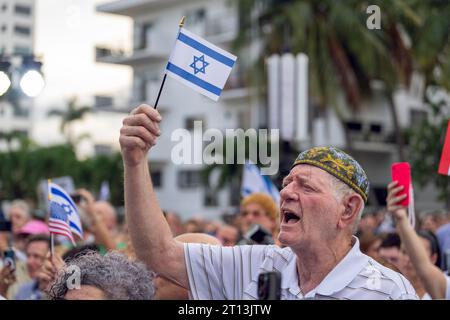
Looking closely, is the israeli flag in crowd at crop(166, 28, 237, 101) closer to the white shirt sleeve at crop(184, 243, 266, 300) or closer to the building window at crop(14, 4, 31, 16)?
the white shirt sleeve at crop(184, 243, 266, 300)

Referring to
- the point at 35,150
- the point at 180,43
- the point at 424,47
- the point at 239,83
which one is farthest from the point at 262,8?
the point at 180,43

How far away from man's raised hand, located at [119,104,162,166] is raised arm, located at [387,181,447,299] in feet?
6.68

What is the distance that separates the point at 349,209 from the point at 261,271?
0.38m

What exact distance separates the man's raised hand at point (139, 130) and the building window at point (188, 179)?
114 ft

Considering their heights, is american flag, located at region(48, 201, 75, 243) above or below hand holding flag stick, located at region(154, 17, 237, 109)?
below

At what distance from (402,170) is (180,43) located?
1.72 m

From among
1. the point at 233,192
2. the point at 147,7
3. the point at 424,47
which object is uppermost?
the point at 147,7

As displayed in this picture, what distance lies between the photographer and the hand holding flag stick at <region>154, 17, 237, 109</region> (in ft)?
12.3

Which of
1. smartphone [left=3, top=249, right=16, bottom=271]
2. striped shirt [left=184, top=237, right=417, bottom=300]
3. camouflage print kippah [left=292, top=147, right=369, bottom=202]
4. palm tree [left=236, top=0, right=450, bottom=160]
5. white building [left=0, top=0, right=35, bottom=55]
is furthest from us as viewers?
palm tree [left=236, top=0, right=450, bottom=160]

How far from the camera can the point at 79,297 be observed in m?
3.27

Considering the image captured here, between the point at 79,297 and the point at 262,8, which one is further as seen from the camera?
the point at 262,8

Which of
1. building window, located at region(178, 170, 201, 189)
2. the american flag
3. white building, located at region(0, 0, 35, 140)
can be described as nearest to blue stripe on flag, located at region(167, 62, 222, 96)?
the american flag
